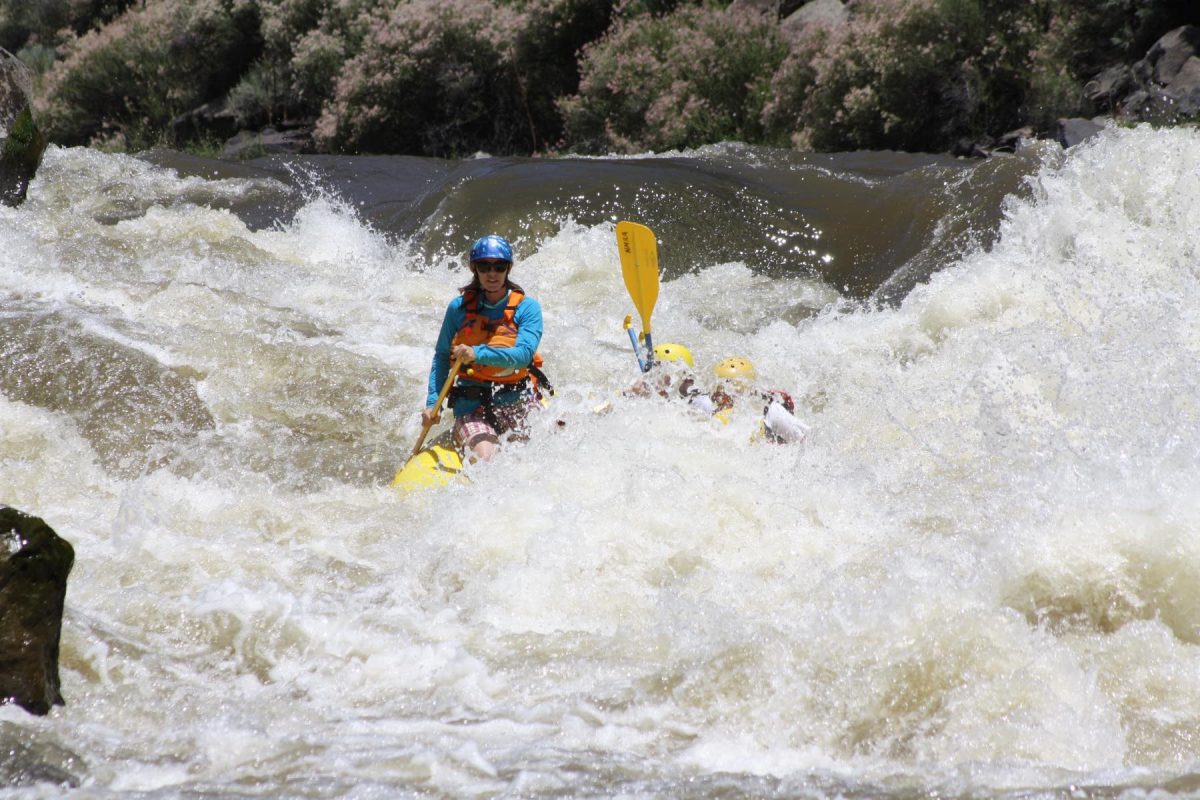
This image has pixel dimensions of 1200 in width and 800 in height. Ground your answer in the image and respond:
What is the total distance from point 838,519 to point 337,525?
190cm

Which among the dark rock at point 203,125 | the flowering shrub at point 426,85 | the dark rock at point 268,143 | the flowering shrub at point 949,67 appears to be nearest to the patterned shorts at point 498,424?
the flowering shrub at point 949,67

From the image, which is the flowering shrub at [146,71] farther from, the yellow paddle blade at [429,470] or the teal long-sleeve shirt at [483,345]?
the yellow paddle blade at [429,470]

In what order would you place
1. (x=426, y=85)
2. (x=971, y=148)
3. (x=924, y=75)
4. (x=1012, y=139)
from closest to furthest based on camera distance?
(x=1012, y=139) → (x=971, y=148) → (x=924, y=75) → (x=426, y=85)

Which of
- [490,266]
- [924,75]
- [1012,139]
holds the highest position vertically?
[924,75]

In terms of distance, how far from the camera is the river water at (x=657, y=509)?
2658 millimetres

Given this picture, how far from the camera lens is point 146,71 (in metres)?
18.7

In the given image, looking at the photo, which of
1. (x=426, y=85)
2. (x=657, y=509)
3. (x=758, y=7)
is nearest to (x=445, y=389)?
(x=657, y=509)

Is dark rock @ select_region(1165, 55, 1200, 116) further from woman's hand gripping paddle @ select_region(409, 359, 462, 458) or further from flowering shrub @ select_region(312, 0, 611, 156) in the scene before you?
flowering shrub @ select_region(312, 0, 611, 156)

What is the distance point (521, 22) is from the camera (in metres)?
15.0

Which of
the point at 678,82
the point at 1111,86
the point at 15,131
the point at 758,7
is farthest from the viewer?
the point at 758,7

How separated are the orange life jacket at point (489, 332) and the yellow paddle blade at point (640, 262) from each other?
1.05 metres

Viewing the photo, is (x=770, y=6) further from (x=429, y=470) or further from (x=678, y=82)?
(x=429, y=470)

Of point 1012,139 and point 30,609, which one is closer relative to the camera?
point 30,609

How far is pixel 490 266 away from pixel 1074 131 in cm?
587
